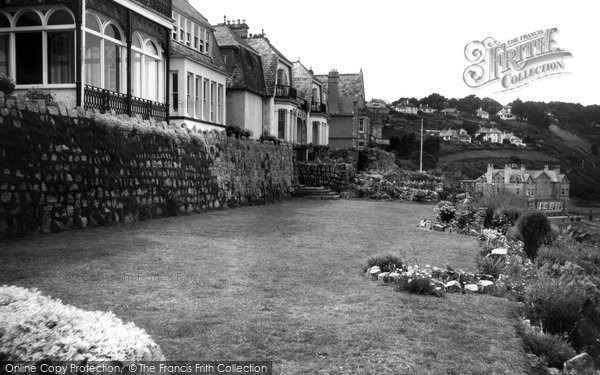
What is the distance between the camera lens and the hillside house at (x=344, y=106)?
58.2 m

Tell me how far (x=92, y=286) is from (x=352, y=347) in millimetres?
4271

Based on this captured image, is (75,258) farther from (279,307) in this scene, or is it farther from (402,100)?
(402,100)

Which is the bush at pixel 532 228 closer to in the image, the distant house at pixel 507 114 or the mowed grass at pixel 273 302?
the mowed grass at pixel 273 302

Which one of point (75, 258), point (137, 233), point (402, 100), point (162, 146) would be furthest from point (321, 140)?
point (402, 100)

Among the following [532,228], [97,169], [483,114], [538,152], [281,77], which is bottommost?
[532,228]

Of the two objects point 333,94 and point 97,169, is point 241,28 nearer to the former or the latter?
point 333,94

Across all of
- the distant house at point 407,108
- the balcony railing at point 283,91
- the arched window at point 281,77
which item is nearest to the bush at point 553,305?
the balcony railing at point 283,91

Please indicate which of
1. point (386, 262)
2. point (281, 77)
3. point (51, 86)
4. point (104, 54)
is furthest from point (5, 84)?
point (281, 77)

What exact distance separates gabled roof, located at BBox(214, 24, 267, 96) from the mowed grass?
2308 centimetres

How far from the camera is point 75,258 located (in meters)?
9.75

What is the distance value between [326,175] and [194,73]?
15.0 metres

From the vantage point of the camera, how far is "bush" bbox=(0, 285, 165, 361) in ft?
11.3

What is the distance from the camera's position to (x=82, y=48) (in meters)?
16.6

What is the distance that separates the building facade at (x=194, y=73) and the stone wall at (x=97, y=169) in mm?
3853
